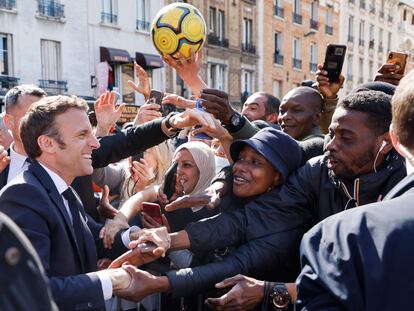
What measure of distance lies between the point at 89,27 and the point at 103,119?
1623 cm

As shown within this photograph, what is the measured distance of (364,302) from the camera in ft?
4.34

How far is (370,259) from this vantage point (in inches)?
51.1

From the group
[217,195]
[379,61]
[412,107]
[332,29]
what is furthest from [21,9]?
[379,61]

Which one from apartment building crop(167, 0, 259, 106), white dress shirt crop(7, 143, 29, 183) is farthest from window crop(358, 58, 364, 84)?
white dress shirt crop(7, 143, 29, 183)

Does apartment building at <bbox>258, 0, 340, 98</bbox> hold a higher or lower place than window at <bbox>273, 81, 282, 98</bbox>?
higher

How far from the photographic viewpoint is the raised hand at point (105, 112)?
3.72m

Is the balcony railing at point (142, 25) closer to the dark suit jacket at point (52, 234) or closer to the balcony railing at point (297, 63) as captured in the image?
the balcony railing at point (297, 63)

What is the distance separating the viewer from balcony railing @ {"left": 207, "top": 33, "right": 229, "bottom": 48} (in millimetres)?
23877

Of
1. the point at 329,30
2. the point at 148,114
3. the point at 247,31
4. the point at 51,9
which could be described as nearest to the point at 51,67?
the point at 51,9

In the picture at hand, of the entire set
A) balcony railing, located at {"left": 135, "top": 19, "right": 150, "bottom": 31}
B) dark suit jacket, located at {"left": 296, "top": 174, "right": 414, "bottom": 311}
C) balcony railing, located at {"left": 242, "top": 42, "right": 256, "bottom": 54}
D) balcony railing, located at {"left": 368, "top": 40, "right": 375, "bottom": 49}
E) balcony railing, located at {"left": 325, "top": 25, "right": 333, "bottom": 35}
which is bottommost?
dark suit jacket, located at {"left": 296, "top": 174, "right": 414, "bottom": 311}

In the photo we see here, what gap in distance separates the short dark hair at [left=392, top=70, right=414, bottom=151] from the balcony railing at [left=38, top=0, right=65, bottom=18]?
18.0 meters

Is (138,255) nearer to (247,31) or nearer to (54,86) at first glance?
(54,86)

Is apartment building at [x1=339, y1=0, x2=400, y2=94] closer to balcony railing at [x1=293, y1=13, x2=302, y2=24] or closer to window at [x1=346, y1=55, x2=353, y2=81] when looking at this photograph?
window at [x1=346, y1=55, x2=353, y2=81]

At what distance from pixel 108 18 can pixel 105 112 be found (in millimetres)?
17155
